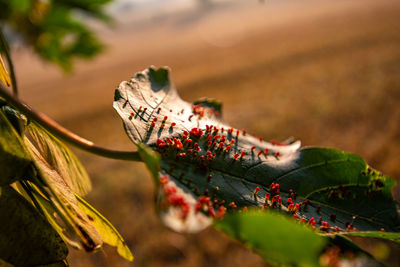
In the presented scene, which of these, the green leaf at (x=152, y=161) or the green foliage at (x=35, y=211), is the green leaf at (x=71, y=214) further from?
the green leaf at (x=152, y=161)

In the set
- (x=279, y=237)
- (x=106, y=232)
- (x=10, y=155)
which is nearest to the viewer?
(x=279, y=237)

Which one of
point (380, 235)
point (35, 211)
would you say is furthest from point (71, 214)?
point (380, 235)

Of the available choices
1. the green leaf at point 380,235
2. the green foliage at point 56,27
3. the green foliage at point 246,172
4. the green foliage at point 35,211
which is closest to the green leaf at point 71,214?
the green foliage at point 35,211

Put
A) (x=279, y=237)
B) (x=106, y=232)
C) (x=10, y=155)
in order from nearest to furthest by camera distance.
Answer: (x=279, y=237), (x=10, y=155), (x=106, y=232)

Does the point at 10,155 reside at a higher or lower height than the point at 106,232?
higher

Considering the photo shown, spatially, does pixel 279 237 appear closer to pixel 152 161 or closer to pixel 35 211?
pixel 152 161
